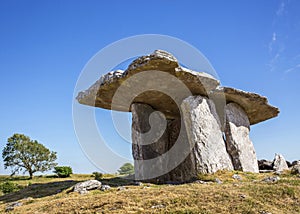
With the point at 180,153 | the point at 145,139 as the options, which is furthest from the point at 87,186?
the point at 180,153

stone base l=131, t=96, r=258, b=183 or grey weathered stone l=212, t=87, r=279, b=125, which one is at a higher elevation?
grey weathered stone l=212, t=87, r=279, b=125

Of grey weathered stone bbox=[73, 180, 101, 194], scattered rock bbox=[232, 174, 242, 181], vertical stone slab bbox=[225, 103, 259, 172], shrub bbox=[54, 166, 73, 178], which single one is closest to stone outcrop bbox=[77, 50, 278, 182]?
vertical stone slab bbox=[225, 103, 259, 172]

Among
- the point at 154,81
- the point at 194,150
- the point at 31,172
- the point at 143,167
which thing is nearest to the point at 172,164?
the point at 143,167

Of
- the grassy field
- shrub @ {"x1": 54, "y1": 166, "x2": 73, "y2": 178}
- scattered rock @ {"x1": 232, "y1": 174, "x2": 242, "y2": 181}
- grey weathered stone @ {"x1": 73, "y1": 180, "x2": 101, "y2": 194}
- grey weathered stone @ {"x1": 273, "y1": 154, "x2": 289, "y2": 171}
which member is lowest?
the grassy field

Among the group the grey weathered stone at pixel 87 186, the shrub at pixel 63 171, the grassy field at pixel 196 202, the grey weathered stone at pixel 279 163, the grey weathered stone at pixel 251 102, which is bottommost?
the grassy field at pixel 196 202

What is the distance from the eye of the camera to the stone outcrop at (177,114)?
1230 cm

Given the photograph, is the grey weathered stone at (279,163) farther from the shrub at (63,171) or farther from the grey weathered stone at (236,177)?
the shrub at (63,171)

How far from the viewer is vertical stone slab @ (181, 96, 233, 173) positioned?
12.1 m

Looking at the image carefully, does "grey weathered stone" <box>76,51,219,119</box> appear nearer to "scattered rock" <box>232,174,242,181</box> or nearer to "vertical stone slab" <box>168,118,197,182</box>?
"vertical stone slab" <box>168,118,197,182</box>

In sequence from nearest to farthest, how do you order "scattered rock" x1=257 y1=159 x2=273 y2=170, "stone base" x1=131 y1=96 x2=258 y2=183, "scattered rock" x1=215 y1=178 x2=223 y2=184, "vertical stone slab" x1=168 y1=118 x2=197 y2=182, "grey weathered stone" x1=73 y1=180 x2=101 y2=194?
"grey weathered stone" x1=73 y1=180 x2=101 y2=194
"scattered rock" x1=215 y1=178 x2=223 y2=184
"stone base" x1=131 y1=96 x2=258 y2=183
"vertical stone slab" x1=168 y1=118 x2=197 y2=182
"scattered rock" x1=257 y1=159 x2=273 y2=170

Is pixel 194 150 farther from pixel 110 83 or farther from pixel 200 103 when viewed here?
pixel 110 83

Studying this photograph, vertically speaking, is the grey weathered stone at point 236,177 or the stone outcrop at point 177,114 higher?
the stone outcrop at point 177,114

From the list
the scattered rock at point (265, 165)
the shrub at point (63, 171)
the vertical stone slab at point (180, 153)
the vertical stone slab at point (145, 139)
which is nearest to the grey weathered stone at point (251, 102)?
the scattered rock at point (265, 165)

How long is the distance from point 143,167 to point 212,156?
390 centimetres
